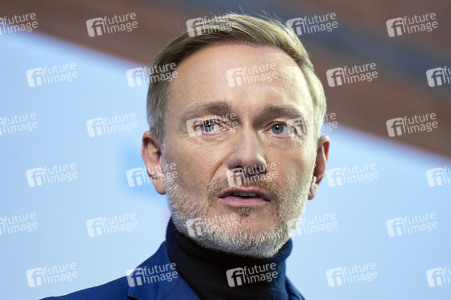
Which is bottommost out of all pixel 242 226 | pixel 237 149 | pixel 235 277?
pixel 235 277

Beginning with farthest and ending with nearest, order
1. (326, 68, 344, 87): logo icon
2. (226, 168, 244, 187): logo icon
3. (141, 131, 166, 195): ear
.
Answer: (326, 68, 344, 87): logo icon → (141, 131, 166, 195): ear → (226, 168, 244, 187): logo icon

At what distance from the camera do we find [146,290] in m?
1.67

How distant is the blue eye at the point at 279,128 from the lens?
175 centimetres

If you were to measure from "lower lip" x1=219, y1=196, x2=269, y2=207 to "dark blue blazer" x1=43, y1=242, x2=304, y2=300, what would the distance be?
258 millimetres

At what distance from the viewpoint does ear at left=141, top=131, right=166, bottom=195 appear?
1.89 m

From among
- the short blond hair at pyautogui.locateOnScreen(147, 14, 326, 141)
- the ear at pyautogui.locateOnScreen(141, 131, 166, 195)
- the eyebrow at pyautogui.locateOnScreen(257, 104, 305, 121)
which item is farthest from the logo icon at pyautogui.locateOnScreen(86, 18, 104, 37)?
the eyebrow at pyautogui.locateOnScreen(257, 104, 305, 121)

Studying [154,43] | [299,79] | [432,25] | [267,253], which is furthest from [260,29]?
[432,25]

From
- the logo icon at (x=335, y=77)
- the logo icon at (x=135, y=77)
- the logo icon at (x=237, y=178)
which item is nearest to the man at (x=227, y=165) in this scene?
the logo icon at (x=237, y=178)

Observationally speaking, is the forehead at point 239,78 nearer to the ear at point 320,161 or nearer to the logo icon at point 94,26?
the ear at point 320,161

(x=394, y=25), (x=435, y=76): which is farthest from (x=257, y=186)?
(x=435, y=76)

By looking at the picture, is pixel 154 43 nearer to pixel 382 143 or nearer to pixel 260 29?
pixel 382 143

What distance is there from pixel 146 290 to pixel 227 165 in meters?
0.41

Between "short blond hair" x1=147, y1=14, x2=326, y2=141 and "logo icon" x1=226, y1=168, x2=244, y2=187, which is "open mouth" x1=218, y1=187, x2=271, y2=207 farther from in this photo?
"short blond hair" x1=147, y1=14, x2=326, y2=141

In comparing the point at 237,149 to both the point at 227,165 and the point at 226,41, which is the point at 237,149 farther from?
the point at 226,41
